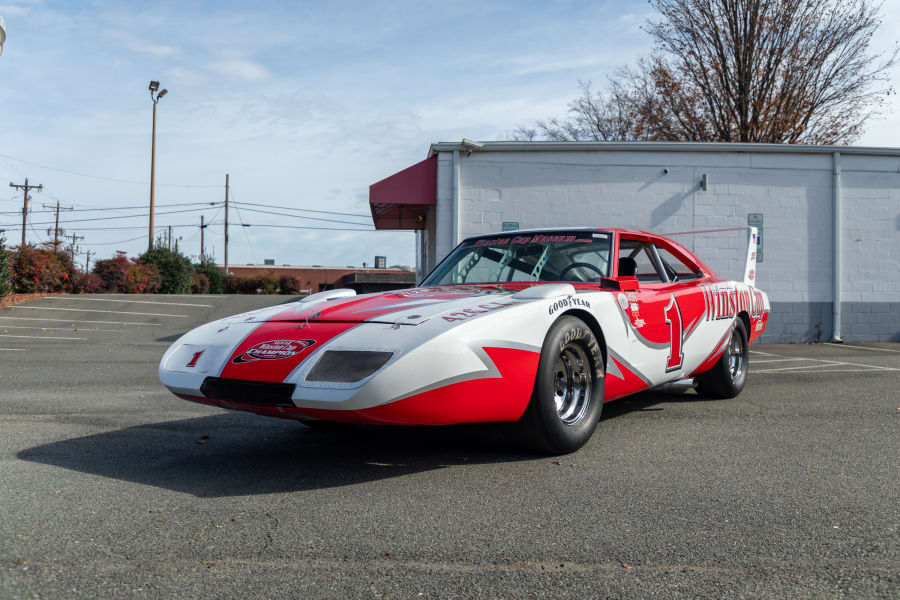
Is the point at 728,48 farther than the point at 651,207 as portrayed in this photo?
Yes

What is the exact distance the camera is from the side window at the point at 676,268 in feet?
19.0

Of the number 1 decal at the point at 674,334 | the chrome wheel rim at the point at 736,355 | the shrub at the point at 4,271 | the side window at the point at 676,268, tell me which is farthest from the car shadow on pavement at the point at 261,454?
the shrub at the point at 4,271

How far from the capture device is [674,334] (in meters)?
5.09

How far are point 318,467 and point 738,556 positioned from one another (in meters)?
2.06

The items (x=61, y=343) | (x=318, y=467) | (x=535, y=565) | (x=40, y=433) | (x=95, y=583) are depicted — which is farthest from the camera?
(x=61, y=343)

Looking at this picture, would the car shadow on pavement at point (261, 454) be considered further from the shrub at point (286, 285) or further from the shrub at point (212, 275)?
the shrub at point (286, 285)

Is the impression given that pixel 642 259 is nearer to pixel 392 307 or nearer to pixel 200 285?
pixel 392 307

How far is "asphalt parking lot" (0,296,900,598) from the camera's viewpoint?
7.23ft

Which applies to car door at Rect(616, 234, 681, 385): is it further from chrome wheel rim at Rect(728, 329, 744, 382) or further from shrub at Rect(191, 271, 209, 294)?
shrub at Rect(191, 271, 209, 294)

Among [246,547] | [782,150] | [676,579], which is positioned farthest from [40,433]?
[782,150]

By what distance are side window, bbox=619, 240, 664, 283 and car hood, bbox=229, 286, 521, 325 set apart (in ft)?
4.68

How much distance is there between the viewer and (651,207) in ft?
44.7

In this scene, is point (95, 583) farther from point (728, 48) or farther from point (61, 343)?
point (728, 48)

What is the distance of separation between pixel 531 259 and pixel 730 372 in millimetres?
2307
